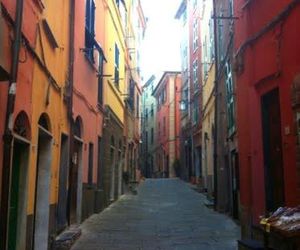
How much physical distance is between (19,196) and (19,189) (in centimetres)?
10

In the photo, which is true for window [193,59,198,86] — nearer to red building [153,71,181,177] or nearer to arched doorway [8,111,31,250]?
red building [153,71,181,177]

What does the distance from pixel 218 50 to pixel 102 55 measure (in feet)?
13.8

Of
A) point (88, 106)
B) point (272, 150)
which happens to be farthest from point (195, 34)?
point (272, 150)

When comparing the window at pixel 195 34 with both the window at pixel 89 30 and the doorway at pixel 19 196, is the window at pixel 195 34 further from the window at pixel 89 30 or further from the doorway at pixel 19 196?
the doorway at pixel 19 196

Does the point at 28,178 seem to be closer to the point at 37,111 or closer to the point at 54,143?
the point at 37,111

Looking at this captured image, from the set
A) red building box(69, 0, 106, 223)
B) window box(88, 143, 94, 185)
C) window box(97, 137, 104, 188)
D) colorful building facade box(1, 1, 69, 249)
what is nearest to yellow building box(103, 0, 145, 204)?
window box(97, 137, 104, 188)

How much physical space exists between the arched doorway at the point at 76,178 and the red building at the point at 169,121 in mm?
28032

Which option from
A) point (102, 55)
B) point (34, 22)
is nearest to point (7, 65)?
point (34, 22)

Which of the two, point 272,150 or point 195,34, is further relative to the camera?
point 195,34

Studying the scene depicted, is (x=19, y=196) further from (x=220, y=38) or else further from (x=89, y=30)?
(x=220, y=38)

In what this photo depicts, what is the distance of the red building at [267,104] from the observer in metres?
7.60

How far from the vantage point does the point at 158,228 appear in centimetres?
1287

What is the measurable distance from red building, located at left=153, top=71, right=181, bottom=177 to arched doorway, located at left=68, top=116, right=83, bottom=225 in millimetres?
28032

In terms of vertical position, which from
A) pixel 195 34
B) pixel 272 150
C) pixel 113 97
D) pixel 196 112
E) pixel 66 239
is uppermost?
pixel 195 34
